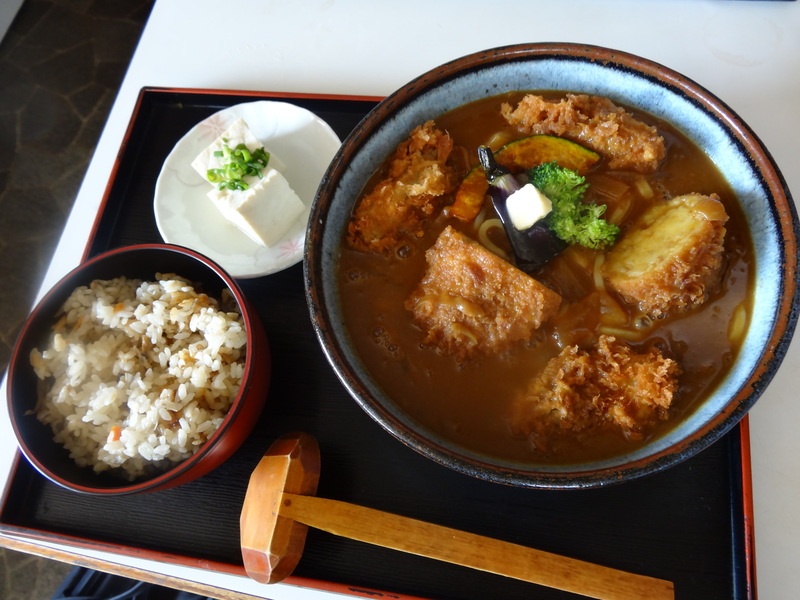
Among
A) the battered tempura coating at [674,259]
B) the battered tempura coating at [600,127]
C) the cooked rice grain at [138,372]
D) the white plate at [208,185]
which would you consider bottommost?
the cooked rice grain at [138,372]

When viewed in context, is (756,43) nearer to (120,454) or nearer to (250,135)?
(250,135)

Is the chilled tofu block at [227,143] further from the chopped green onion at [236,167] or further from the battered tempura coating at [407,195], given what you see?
the battered tempura coating at [407,195]

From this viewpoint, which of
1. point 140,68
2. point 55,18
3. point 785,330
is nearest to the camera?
point 785,330

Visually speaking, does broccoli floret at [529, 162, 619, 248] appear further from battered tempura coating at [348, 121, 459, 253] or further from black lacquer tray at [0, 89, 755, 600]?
black lacquer tray at [0, 89, 755, 600]

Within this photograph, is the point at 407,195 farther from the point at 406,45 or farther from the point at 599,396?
the point at 406,45

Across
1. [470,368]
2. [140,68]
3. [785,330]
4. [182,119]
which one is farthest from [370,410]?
[140,68]

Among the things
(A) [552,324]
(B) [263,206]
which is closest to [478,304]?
(A) [552,324]

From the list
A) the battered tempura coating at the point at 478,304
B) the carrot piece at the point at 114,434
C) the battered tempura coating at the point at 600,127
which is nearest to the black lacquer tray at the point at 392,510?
the carrot piece at the point at 114,434
